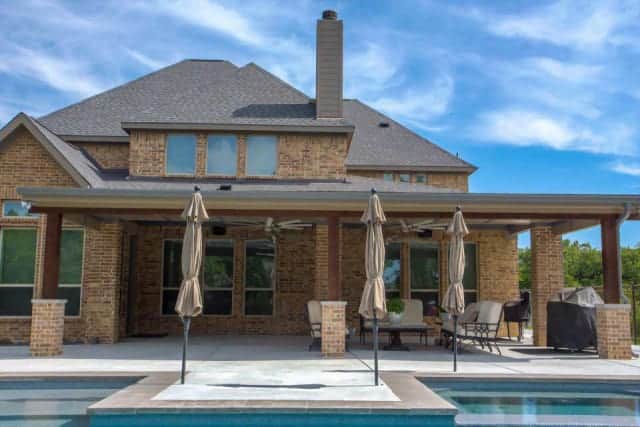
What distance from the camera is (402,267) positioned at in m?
17.0

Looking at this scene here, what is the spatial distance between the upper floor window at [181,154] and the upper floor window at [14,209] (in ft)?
11.4

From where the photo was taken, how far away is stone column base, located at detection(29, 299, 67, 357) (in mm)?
11086

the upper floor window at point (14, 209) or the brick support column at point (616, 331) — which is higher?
the upper floor window at point (14, 209)

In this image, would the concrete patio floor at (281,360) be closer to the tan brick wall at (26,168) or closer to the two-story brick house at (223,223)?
the two-story brick house at (223,223)

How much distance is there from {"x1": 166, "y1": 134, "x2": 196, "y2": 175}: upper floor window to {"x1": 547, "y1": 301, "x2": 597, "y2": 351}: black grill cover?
9.17m

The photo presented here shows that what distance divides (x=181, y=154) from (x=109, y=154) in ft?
7.51

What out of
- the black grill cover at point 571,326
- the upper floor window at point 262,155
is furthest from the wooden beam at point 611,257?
the upper floor window at point 262,155

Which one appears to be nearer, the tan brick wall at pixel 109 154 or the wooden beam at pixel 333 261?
the wooden beam at pixel 333 261

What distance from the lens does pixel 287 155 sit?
1579 cm

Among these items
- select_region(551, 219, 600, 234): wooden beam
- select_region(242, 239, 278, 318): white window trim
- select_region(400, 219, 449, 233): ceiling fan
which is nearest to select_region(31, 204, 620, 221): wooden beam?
select_region(551, 219, 600, 234): wooden beam

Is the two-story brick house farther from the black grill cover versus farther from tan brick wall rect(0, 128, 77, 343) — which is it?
the black grill cover

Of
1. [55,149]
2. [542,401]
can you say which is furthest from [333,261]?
[55,149]

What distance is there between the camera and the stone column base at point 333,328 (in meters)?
11.1

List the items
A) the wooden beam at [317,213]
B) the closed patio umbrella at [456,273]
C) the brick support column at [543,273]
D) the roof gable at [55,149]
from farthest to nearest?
the brick support column at [543,273] → the roof gable at [55,149] → the wooden beam at [317,213] → the closed patio umbrella at [456,273]
